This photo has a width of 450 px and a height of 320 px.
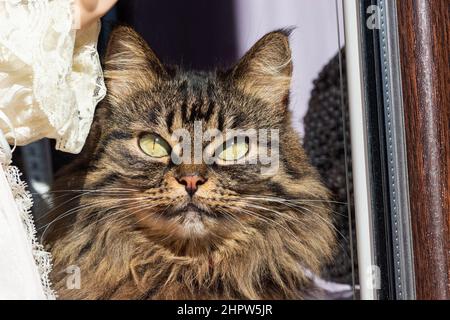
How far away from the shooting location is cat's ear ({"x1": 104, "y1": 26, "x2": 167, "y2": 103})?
121 centimetres

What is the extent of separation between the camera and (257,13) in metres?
1.19

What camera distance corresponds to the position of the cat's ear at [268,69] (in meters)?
1.20

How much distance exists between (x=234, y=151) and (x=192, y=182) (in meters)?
0.09

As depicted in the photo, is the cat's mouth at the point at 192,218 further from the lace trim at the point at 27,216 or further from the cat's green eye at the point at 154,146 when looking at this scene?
the lace trim at the point at 27,216

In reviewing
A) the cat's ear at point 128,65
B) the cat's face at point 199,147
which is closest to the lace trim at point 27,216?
the cat's face at point 199,147

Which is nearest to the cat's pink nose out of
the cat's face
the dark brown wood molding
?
the cat's face

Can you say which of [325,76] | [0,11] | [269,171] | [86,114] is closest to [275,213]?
[269,171]

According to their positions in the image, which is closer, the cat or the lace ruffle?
the lace ruffle

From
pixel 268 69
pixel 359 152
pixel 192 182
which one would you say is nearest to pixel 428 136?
pixel 359 152

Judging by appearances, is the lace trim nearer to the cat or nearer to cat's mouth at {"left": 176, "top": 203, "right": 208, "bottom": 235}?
the cat

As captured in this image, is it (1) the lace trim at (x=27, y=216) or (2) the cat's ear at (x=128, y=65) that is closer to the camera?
(1) the lace trim at (x=27, y=216)

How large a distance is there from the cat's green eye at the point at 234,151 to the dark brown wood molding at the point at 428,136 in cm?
28

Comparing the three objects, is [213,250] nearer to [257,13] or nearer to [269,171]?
[269,171]

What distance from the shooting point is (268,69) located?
1209mm
